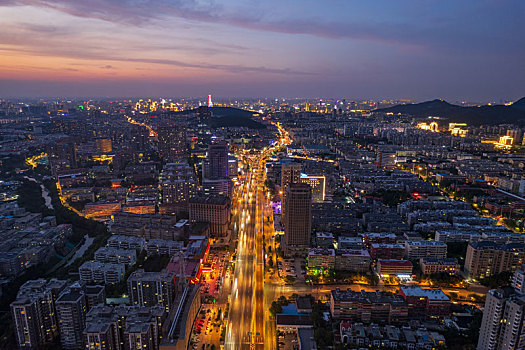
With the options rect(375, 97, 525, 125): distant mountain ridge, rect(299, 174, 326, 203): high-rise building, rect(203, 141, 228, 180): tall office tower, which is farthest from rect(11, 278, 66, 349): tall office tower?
rect(375, 97, 525, 125): distant mountain ridge

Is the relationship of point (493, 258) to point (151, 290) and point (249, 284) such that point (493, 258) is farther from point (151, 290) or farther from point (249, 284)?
point (151, 290)

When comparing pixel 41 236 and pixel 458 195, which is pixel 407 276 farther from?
pixel 41 236

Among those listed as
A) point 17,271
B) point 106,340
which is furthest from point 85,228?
point 106,340

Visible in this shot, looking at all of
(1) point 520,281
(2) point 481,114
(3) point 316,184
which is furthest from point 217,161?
(2) point 481,114

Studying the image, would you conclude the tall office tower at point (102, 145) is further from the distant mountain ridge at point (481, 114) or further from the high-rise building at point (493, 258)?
the distant mountain ridge at point (481, 114)

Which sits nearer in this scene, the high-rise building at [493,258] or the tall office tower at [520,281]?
the tall office tower at [520,281]

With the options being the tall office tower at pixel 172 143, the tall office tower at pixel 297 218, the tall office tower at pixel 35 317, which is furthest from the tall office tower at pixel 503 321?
the tall office tower at pixel 172 143
